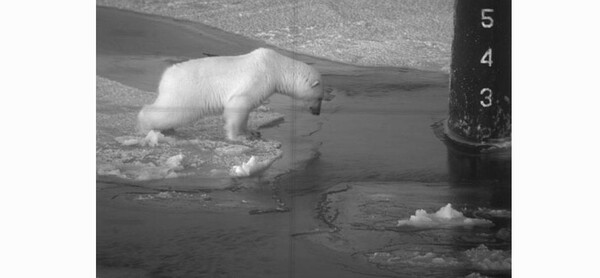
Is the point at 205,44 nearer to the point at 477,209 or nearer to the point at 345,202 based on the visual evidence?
the point at 345,202

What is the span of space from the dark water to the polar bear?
0.15 feet

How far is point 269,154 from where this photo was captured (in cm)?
384

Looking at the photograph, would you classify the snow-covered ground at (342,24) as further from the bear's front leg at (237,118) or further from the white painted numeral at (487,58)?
the bear's front leg at (237,118)

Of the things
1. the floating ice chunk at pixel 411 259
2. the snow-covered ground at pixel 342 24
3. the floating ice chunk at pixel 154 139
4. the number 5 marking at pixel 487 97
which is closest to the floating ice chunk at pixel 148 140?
the floating ice chunk at pixel 154 139

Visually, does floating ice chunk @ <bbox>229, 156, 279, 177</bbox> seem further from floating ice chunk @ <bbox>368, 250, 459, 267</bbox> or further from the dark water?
floating ice chunk @ <bbox>368, 250, 459, 267</bbox>

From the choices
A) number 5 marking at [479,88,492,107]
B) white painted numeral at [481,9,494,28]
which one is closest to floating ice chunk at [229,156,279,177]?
number 5 marking at [479,88,492,107]

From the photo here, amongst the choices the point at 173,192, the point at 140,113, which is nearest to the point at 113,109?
the point at 140,113

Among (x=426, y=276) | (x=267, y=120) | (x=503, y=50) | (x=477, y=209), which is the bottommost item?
(x=426, y=276)

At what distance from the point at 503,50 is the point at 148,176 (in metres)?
1.41

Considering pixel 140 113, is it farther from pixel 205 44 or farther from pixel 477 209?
pixel 477 209

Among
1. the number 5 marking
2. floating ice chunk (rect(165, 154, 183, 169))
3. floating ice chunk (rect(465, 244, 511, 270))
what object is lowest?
floating ice chunk (rect(465, 244, 511, 270))

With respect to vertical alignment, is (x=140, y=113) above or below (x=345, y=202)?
above

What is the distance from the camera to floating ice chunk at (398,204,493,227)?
3803 mm

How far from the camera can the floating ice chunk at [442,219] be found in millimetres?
3803
